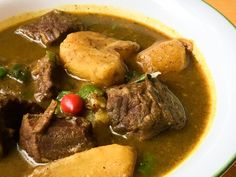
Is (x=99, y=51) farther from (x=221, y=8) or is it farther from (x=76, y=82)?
(x=221, y=8)

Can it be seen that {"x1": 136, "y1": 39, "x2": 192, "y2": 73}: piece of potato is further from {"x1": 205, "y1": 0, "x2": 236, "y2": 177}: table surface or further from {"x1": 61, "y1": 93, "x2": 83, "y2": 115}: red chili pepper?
{"x1": 205, "y1": 0, "x2": 236, "y2": 177}: table surface

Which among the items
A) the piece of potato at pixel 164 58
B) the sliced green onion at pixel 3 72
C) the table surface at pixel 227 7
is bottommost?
the sliced green onion at pixel 3 72

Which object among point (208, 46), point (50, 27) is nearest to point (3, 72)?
point (50, 27)

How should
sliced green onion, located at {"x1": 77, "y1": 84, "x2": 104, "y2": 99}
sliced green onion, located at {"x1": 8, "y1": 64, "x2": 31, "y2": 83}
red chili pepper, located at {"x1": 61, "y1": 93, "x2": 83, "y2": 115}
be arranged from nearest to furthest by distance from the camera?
red chili pepper, located at {"x1": 61, "y1": 93, "x2": 83, "y2": 115}
sliced green onion, located at {"x1": 77, "y1": 84, "x2": 104, "y2": 99}
sliced green onion, located at {"x1": 8, "y1": 64, "x2": 31, "y2": 83}

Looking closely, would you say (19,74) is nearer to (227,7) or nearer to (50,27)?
(50,27)

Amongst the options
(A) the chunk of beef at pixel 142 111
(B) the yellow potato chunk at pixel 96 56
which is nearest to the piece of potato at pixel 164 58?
(B) the yellow potato chunk at pixel 96 56

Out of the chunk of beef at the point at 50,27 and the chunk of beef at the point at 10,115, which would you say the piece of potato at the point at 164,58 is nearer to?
the chunk of beef at the point at 50,27

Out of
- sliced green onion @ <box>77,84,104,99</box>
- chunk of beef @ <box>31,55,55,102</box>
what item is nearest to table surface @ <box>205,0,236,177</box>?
sliced green onion @ <box>77,84,104,99</box>

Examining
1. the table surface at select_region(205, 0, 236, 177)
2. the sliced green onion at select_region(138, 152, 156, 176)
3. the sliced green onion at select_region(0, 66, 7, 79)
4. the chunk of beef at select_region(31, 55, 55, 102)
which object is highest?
the table surface at select_region(205, 0, 236, 177)
